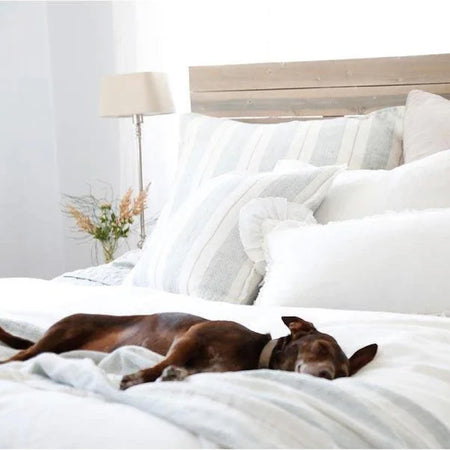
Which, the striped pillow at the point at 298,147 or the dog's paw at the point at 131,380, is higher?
the striped pillow at the point at 298,147

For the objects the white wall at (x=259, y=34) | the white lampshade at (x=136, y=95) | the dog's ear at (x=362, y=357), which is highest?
the white wall at (x=259, y=34)

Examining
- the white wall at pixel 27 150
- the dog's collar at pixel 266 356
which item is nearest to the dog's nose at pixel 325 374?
the dog's collar at pixel 266 356

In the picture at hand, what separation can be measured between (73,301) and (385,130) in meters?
1.19

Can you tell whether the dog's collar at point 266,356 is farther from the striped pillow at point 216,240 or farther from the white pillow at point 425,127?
the white pillow at point 425,127

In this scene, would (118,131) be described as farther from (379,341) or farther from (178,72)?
(379,341)

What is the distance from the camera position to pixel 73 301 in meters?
1.83

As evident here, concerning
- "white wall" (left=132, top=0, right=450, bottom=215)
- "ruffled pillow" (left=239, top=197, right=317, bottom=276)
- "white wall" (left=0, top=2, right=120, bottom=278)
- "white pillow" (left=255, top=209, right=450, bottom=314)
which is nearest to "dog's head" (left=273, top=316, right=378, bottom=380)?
"white pillow" (left=255, top=209, right=450, bottom=314)

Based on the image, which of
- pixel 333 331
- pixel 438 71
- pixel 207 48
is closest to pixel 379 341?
pixel 333 331

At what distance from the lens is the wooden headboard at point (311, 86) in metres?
2.85

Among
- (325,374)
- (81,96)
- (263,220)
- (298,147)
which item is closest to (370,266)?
(263,220)

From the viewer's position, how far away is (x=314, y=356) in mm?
1231

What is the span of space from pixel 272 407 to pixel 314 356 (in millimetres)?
219

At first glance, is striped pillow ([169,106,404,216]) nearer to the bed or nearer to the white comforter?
the bed

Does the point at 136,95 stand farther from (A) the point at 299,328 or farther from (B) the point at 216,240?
(A) the point at 299,328
